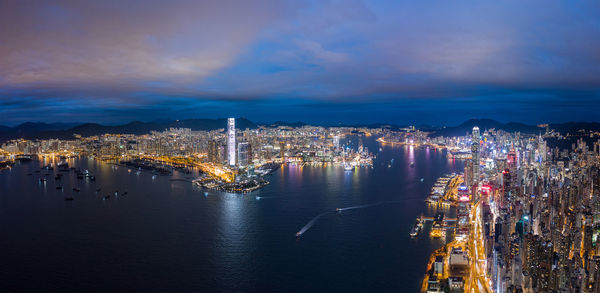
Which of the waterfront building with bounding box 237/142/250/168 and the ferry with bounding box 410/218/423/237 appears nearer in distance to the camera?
the ferry with bounding box 410/218/423/237

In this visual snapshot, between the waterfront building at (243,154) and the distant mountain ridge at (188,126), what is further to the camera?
the distant mountain ridge at (188,126)

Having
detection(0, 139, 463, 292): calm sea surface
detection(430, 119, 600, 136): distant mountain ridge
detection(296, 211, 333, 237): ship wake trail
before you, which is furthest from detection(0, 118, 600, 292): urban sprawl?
detection(430, 119, 600, 136): distant mountain ridge

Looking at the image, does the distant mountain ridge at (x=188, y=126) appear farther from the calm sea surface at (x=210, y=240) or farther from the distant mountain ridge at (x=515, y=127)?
the calm sea surface at (x=210, y=240)

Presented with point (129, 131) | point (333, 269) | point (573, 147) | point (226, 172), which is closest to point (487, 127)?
point (573, 147)

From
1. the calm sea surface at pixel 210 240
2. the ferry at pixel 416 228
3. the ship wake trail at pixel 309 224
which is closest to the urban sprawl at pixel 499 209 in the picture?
the ferry at pixel 416 228

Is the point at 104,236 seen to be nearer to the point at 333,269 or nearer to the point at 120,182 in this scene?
the point at 333,269

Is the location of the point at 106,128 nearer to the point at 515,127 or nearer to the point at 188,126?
the point at 188,126

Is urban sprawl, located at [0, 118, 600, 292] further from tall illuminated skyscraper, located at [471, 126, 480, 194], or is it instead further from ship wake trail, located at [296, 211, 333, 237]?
ship wake trail, located at [296, 211, 333, 237]

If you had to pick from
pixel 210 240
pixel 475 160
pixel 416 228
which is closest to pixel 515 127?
pixel 475 160
